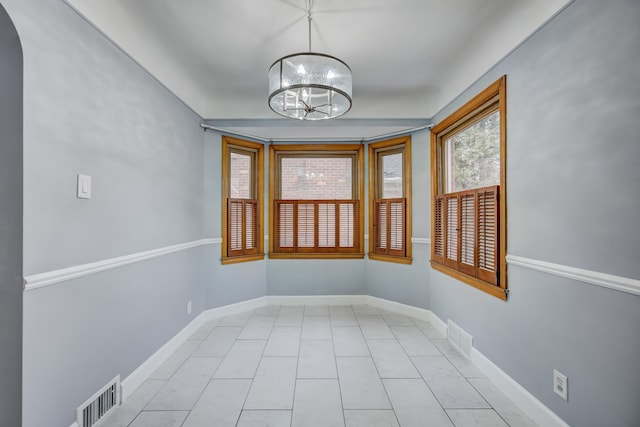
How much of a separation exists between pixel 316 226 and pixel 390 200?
1058 mm

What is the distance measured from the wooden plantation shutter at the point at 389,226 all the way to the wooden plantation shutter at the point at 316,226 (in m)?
0.27

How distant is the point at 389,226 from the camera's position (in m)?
3.81

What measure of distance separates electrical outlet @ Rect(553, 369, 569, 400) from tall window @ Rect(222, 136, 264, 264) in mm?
3128

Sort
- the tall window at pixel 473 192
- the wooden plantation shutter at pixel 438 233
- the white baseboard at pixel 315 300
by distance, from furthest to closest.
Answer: the white baseboard at pixel 315 300, the wooden plantation shutter at pixel 438 233, the tall window at pixel 473 192

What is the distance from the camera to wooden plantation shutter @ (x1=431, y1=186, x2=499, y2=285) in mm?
2205

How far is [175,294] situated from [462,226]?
2724 mm

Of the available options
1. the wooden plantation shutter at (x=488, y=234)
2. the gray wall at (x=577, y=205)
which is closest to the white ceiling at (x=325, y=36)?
the gray wall at (x=577, y=205)

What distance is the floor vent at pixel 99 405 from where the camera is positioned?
1.63 meters

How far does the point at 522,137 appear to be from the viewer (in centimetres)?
190

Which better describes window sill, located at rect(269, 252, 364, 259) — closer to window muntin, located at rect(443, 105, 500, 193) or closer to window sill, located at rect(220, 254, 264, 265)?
window sill, located at rect(220, 254, 264, 265)

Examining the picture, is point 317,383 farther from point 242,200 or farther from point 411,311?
point 242,200

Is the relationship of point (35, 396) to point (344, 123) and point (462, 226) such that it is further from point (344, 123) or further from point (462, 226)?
point (344, 123)

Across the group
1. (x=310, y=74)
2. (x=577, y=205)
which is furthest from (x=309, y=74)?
(x=577, y=205)

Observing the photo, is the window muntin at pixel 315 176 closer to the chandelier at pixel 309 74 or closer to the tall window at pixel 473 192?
the tall window at pixel 473 192
